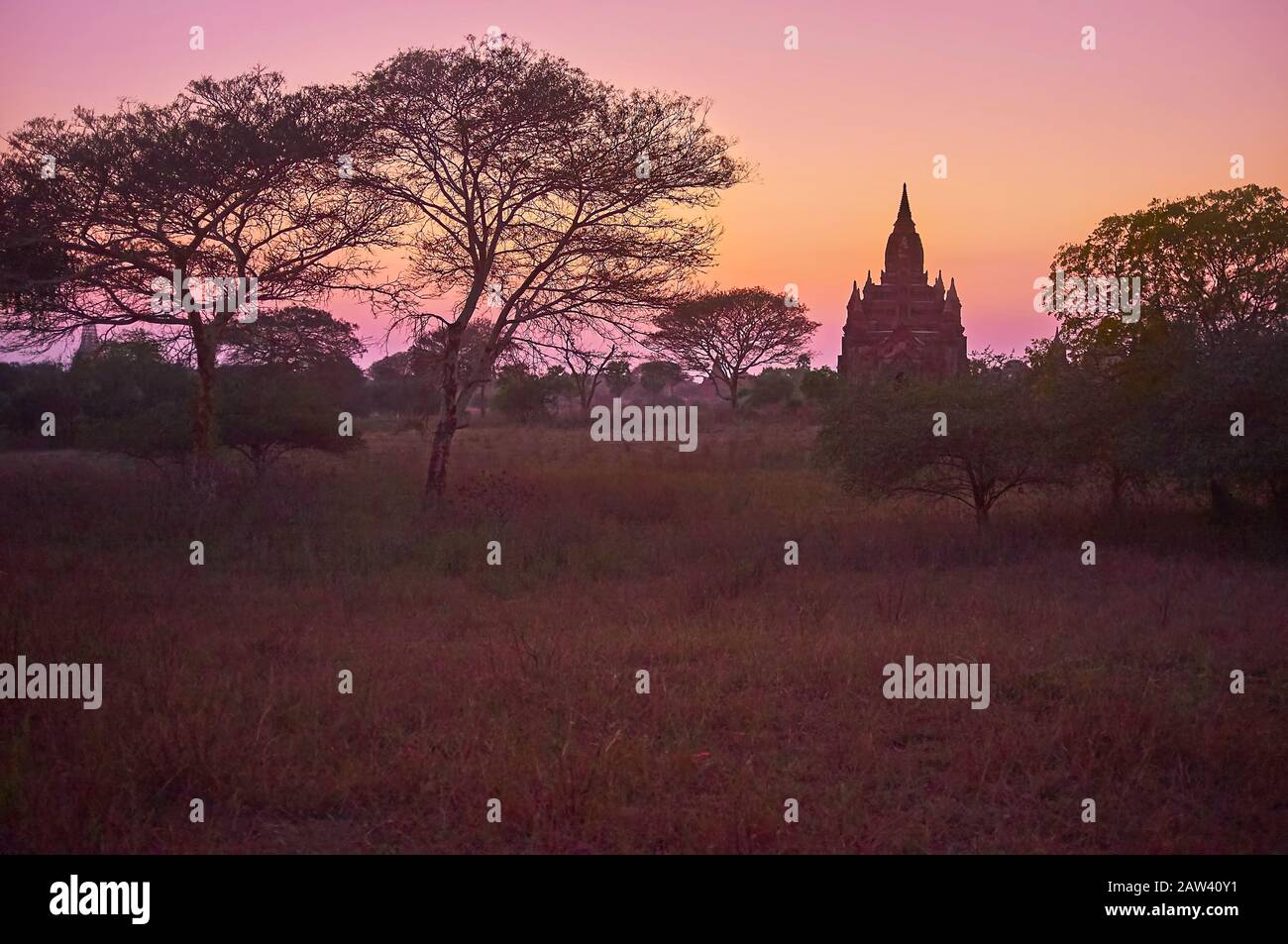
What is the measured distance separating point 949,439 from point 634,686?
8.45m

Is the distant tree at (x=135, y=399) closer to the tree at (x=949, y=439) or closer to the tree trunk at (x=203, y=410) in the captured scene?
the tree trunk at (x=203, y=410)

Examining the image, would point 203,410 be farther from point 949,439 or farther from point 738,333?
point 738,333

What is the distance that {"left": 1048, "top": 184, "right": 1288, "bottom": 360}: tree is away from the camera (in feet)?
47.5

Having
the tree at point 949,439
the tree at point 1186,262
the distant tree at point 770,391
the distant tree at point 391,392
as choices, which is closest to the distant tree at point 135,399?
the tree at point 949,439

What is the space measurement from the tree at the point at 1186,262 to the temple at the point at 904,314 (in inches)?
1445

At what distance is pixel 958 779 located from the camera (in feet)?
16.2

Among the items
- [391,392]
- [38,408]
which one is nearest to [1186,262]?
[38,408]

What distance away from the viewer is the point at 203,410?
16.0m

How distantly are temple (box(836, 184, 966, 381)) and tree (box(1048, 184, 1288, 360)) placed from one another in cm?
3670

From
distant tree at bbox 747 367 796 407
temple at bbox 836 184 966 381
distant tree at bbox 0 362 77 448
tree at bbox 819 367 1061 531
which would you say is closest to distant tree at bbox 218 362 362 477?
tree at bbox 819 367 1061 531

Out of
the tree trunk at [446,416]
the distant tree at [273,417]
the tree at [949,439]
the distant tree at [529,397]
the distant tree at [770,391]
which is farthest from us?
the distant tree at [770,391]

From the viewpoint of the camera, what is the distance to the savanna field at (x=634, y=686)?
4434mm

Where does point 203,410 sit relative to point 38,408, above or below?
below

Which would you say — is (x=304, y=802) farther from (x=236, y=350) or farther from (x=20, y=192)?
(x=236, y=350)
